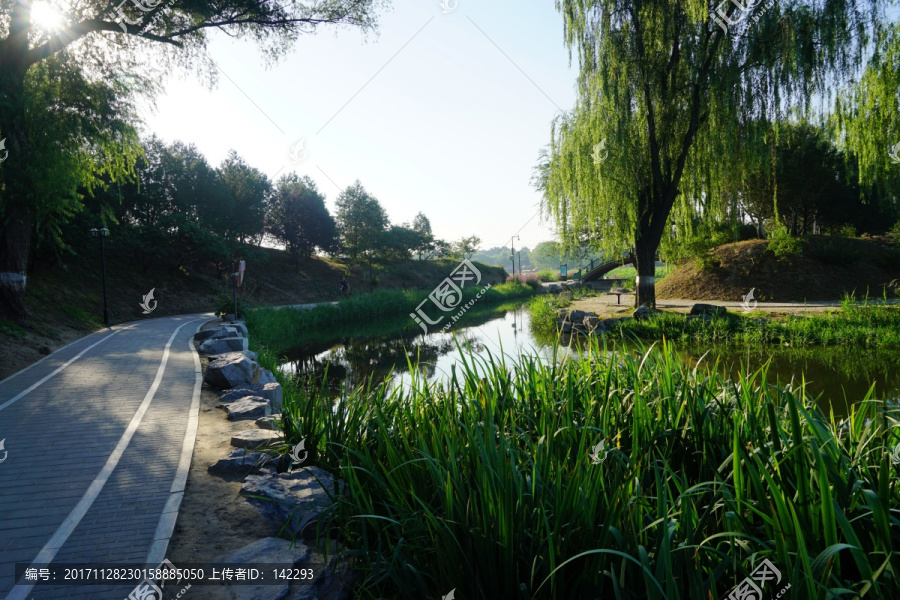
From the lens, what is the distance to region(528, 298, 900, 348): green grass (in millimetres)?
10297

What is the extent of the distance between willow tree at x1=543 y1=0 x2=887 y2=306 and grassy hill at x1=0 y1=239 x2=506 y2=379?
14.2 m

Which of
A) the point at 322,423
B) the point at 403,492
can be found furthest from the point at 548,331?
the point at 403,492

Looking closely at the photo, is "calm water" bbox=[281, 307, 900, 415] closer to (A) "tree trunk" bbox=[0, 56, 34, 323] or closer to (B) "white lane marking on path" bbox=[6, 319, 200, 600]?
(B) "white lane marking on path" bbox=[6, 319, 200, 600]

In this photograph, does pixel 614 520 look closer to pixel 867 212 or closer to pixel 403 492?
pixel 403 492

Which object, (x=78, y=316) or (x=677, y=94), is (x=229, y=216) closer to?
(x=78, y=316)

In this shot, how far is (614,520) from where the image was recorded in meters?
2.13

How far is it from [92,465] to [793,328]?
13282 mm

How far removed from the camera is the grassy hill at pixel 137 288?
1135 centimetres

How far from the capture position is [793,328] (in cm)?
1112

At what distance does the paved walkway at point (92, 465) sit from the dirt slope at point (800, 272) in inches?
754

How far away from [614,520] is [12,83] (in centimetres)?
1303

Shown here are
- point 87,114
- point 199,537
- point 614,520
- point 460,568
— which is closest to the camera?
point 614,520

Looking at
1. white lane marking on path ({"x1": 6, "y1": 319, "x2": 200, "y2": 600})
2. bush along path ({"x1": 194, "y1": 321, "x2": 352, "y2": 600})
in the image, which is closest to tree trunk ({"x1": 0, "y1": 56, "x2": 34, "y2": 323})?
white lane marking on path ({"x1": 6, "y1": 319, "x2": 200, "y2": 600})

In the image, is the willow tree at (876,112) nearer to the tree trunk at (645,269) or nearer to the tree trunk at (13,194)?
the tree trunk at (645,269)
